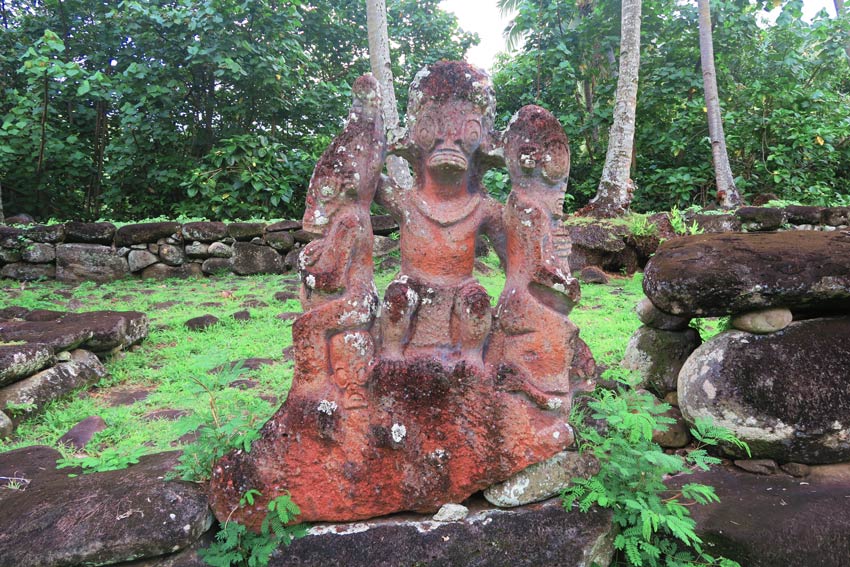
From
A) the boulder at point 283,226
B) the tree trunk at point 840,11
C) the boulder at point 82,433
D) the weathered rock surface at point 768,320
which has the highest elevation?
the tree trunk at point 840,11

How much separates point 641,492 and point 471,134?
1600 millimetres

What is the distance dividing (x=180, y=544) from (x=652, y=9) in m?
11.2

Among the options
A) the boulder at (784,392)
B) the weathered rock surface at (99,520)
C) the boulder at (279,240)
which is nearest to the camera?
the weathered rock surface at (99,520)

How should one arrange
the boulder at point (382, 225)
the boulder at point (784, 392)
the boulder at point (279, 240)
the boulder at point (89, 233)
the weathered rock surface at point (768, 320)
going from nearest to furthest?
1. the boulder at point (784, 392)
2. the weathered rock surface at point (768, 320)
3. the boulder at point (89, 233)
4. the boulder at point (279, 240)
5. the boulder at point (382, 225)

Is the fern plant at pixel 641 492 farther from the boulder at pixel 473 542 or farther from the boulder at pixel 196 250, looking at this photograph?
the boulder at pixel 196 250

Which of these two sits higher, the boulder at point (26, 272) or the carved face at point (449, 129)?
the carved face at point (449, 129)

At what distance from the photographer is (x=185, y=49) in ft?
28.6

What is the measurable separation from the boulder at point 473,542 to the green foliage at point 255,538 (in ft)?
0.17

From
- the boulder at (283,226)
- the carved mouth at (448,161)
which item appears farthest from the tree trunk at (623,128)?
the carved mouth at (448,161)

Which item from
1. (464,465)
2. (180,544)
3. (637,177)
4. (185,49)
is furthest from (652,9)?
(180,544)

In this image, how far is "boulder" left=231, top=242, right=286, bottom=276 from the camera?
814 cm

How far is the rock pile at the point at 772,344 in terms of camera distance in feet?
8.16

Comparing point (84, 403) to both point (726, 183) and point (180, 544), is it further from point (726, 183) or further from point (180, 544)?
point (726, 183)

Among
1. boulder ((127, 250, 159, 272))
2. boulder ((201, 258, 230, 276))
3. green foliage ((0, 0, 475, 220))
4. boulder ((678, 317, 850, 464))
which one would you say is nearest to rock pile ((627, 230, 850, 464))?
boulder ((678, 317, 850, 464))
